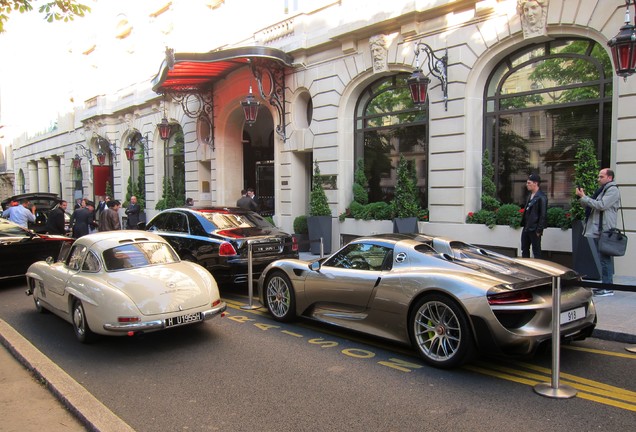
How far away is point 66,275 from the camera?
6.78 meters

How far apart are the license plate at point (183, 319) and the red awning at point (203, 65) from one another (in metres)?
10.6

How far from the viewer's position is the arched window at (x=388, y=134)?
43.7 ft

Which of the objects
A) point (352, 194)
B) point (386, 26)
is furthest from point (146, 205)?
point (386, 26)

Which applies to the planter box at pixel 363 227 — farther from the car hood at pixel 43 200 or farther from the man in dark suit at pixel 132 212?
the car hood at pixel 43 200

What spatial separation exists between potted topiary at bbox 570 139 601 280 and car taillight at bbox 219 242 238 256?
6036 mm

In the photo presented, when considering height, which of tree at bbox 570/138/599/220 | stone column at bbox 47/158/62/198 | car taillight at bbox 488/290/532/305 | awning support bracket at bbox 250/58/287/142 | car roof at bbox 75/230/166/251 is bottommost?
car taillight at bbox 488/290/532/305

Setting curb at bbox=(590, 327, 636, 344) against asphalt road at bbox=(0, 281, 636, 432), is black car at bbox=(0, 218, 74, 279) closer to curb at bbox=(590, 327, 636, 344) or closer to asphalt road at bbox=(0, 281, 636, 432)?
asphalt road at bbox=(0, 281, 636, 432)

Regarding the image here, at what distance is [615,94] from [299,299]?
746cm

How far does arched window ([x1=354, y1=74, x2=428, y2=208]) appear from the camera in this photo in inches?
524

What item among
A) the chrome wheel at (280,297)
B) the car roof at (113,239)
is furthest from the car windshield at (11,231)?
the chrome wheel at (280,297)

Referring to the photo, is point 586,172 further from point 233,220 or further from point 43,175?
point 43,175

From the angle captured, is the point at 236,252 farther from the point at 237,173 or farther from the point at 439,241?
the point at 237,173

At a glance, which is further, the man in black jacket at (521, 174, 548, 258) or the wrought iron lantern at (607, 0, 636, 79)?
the man in black jacket at (521, 174, 548, 258)

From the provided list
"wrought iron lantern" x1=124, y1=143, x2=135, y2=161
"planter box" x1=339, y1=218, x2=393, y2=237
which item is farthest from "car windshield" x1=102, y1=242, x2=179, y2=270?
"wrought iron lantern" x1=124, y1=143, x2=135, y2=161
